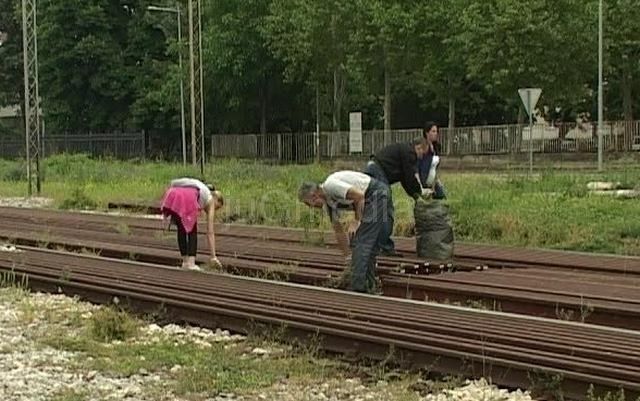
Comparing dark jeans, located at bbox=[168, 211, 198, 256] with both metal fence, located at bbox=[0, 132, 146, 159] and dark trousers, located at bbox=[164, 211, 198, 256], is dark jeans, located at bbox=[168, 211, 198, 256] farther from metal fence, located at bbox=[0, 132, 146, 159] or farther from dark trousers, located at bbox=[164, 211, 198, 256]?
metal fence, located at bbox=[0, 132, 146, 159]

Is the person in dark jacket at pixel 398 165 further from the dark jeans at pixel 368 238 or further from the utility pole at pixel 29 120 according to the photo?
the utility pole at pixel 29 120

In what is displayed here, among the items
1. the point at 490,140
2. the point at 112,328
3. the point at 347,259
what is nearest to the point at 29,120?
the point at 347,259

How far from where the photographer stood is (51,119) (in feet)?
228

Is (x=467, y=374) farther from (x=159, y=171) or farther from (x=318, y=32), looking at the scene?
(x=318, y=32)

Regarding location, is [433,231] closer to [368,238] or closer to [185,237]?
[368,238]

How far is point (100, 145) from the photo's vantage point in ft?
197

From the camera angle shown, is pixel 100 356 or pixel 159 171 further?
pixel 159 171

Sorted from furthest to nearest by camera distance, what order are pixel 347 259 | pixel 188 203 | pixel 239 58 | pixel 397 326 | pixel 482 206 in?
pixel 239 58
pixel 482 206
pixel 347 259
pixel 188 203
pixel 397 326

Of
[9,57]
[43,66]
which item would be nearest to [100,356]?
[43,66]

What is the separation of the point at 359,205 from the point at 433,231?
255 cm

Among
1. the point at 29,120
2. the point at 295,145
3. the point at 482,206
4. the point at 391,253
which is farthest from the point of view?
the point at 295,145

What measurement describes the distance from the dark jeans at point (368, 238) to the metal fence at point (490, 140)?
3381cm

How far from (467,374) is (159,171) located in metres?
32.7

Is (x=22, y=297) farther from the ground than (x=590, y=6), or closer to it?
closer to it
